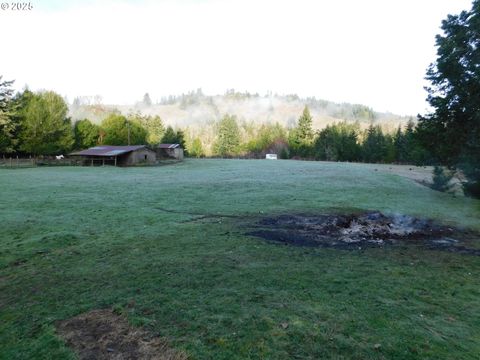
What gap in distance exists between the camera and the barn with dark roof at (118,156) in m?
56.2

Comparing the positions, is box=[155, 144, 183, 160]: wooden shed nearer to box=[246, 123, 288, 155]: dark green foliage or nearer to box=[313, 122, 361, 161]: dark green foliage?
box=[246, 123, 288, 155]: dark green foliage

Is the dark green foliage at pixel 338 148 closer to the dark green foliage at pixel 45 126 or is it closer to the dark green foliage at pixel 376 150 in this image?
the dark green foliage at pixel 376 150

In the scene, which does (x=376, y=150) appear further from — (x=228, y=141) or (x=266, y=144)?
(x=228, y=141)

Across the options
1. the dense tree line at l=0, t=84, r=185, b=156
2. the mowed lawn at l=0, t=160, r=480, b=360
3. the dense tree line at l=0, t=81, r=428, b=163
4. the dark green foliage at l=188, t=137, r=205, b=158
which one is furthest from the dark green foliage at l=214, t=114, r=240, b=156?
the mowed lawn at l=0, t=160, r=480, b=360

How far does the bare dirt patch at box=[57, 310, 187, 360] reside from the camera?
4.41 meters

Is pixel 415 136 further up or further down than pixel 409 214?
further up

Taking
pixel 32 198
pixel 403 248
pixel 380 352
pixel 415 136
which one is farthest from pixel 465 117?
pixel 32 198

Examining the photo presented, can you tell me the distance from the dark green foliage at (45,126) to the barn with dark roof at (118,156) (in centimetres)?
845

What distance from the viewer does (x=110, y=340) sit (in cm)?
477

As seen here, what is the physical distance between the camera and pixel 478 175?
862 inches

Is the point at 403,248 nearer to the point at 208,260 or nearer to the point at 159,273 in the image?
the point at 208,260

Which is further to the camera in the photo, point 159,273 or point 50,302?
point 159,273

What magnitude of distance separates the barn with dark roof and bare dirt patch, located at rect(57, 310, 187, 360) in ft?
173

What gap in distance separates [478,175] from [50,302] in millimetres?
24083
